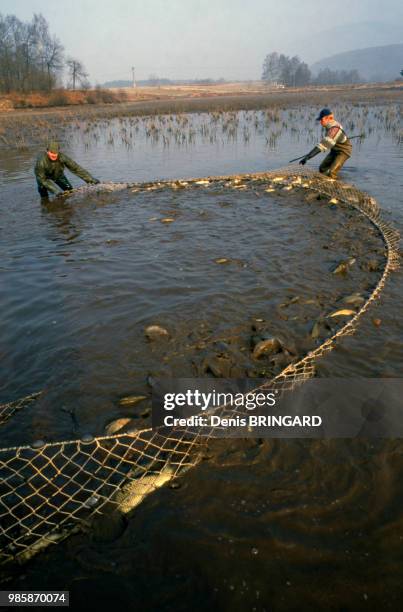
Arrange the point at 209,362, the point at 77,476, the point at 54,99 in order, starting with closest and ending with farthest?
the point at 77,476, the point at 209,362, the point at 54,99

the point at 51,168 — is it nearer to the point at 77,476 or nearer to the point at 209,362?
the point at 209,362

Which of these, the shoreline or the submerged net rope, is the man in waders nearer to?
the submerged net rope

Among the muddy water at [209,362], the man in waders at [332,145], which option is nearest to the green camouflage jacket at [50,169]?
the muddy water at [209,362]

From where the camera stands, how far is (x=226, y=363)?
478 centimetres

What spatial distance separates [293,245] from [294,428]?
200 inches

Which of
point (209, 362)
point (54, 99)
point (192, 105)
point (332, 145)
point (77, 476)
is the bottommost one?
point (77, 476)

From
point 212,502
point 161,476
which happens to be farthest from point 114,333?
point 212,502

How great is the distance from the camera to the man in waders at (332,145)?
11781 mm

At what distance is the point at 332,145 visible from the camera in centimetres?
1192

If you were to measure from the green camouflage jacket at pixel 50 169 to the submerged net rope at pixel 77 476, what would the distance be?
371 inches

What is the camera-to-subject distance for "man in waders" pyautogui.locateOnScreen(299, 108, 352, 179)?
38.7 feet

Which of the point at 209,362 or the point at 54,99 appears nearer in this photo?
the point at 209,362

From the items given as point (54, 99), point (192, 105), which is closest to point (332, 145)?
point (192, 105)

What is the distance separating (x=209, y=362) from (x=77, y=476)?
1984mm
